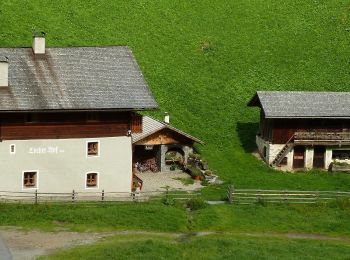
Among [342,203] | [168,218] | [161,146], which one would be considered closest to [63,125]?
[168,218]

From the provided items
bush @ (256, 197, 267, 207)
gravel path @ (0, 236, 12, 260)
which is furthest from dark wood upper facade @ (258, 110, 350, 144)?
gravel path @ (0, 236, 12, 260)

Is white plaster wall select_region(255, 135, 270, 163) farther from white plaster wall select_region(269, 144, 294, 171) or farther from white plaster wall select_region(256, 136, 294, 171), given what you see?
white plaster wall select_region(269, 144, 294, 171)

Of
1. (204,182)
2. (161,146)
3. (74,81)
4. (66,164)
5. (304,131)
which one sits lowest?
(204,182)

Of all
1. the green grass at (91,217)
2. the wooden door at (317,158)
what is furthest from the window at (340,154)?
the green grass at (91,217)

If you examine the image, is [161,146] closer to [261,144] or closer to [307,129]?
[261,144]

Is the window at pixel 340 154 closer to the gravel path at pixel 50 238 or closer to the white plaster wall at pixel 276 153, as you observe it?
the white plaster wall at pixel 276 153

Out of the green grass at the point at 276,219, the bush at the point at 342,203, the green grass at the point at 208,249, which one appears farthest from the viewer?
the bush at the point at 342,203
